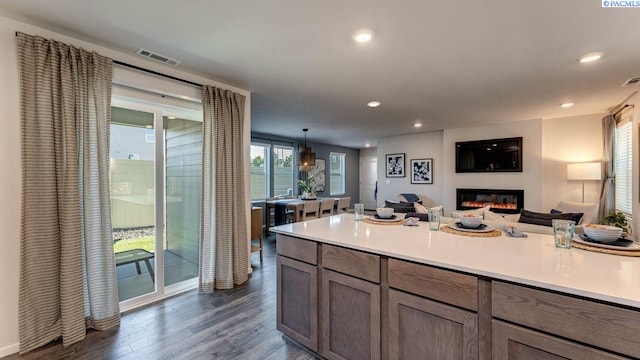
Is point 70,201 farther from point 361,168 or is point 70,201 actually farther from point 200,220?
point 361,168

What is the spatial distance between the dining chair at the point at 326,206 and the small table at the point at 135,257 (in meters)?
3.73

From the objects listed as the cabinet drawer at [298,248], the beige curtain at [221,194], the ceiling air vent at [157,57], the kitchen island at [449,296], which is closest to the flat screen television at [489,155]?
the kitchen island at [449,296]

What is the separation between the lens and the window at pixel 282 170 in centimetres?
745

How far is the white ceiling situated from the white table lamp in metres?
1.21

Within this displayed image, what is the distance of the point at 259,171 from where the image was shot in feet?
23.3

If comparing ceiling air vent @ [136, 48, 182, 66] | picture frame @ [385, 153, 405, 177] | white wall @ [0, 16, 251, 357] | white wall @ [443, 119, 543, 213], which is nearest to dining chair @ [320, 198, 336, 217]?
picture frame @ [385, 153, 405, 177]

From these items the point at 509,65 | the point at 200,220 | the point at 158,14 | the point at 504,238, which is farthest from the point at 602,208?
the point at 158,14

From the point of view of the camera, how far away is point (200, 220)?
10.2 feet

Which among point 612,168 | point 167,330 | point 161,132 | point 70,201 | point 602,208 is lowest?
point 167,330

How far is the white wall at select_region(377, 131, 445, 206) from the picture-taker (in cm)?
694

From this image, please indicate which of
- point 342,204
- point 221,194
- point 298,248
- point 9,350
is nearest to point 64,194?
point 9,350

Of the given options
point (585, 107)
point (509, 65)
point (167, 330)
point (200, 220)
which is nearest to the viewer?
point (167, 330)

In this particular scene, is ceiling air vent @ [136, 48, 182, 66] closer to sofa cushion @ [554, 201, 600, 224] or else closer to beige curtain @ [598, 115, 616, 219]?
sofa cushion @ [554, 201, 600, 224]

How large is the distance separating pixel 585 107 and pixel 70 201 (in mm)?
6884
